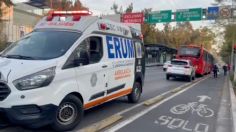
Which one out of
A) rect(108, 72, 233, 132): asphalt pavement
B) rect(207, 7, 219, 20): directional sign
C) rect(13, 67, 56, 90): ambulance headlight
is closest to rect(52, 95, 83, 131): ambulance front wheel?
rect(13, 67, 56, 90): ambulance headlight

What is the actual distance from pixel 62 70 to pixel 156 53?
6318 cm

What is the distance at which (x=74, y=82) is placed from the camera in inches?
272

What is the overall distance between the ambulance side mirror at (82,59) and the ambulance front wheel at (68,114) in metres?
0.71

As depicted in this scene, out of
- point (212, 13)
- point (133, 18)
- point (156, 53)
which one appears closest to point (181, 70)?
point (212, 13)

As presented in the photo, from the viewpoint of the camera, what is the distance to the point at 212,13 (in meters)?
34.6

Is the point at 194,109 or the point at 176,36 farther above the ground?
the point at 176,36

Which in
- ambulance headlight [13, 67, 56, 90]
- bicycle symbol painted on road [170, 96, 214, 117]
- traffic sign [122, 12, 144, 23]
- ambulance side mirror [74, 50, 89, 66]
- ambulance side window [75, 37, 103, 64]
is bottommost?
bicycle symbol painted on road [170, 96, 214, 117]

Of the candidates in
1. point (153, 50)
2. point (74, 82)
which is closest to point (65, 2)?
point (153, 50)

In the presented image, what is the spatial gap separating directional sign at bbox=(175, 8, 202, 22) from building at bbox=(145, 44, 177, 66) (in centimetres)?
1992

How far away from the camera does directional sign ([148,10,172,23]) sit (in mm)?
39812

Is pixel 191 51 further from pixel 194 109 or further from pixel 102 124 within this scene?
pixel 102 124

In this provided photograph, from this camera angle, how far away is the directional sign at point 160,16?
39.8 meters

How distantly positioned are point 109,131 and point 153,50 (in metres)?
59.1

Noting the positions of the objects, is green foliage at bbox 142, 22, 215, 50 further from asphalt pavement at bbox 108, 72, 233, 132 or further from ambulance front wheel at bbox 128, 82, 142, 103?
asphalt pavement at bbox 108, 72, 233, 132
